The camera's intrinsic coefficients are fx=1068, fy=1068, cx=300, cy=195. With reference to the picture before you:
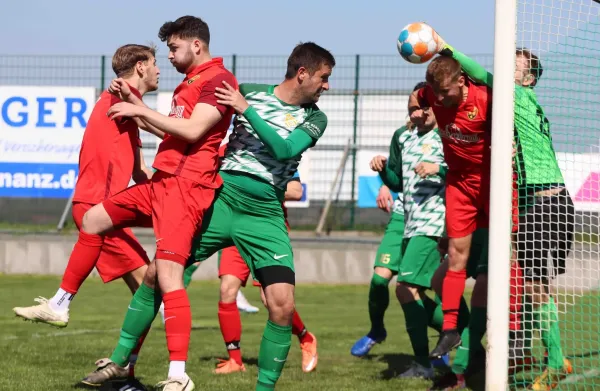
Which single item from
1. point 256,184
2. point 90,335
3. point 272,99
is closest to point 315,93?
point 272,99

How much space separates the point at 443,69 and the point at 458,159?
26.3 inches

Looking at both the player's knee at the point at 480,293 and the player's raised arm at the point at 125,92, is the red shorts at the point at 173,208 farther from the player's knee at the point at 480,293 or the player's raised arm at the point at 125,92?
the player's knee at the point at 480,293

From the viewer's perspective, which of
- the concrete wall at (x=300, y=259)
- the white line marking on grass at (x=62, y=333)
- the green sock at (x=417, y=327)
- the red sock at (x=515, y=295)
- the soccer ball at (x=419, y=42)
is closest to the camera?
the soccer ball at (x=419, y=42)

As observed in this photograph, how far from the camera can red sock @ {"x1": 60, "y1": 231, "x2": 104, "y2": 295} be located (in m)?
6.60

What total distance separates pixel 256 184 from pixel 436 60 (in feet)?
4.79

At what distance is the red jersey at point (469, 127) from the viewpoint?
6750mm

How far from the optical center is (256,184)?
6070 mm

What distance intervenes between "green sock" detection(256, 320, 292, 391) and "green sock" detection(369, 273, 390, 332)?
2.79m

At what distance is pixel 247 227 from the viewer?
605 cm

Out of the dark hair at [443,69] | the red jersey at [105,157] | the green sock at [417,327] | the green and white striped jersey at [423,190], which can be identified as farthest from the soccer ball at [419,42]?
the green sock at [417,327]

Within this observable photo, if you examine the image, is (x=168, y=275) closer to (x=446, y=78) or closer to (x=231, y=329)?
(x=231, y=329)

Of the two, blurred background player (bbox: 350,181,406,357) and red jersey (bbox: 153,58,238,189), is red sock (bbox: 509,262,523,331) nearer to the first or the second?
blurred background player (bbox: 350,181,406,357)

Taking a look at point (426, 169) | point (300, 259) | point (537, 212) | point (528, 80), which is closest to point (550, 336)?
point (537, 212)

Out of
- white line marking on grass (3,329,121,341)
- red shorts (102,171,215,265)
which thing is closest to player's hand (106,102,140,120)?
red shorts (102,171,215,265)
